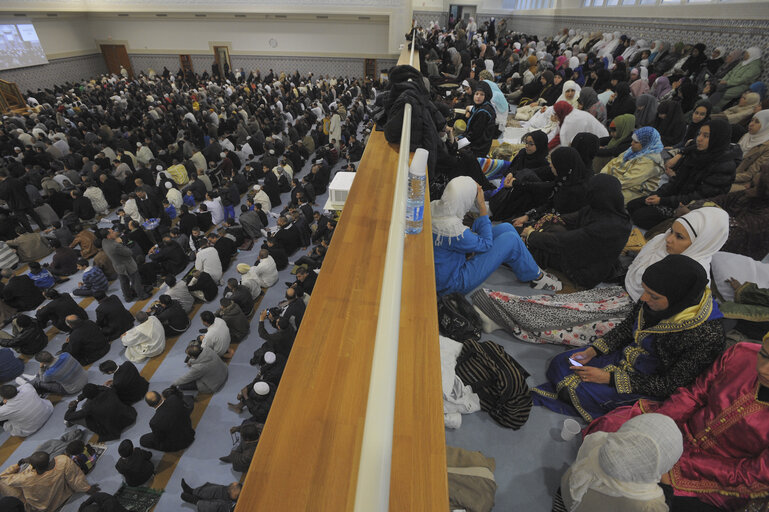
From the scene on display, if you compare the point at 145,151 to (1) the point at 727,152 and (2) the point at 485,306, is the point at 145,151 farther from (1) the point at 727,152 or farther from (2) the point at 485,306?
(1) the point at 727,152

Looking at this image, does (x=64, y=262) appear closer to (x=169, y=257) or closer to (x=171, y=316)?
(x=169, y=257)

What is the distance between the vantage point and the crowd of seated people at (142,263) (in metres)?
3.75

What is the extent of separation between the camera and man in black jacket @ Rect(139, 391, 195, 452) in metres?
3.58

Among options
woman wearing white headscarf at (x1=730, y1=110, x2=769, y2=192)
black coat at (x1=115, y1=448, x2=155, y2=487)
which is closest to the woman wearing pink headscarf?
woman wearing white headscarf at (x1=730, y1=110, x2=769, y2=192)

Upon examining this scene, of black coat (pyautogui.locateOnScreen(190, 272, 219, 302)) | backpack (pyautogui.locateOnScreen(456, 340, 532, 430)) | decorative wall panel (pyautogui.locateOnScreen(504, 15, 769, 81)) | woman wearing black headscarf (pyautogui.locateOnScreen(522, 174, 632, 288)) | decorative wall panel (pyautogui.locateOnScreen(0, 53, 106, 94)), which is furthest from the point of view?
decorative wall panel (pyautogui.locateOnScreen(0, 53, 106, 94))

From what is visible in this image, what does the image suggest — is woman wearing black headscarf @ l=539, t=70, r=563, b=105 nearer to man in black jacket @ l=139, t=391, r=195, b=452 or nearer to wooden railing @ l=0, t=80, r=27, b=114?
man in black jacket @ l=139, t=391, r=195, b=452

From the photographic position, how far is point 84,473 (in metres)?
3.63

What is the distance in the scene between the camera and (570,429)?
7.30 feet

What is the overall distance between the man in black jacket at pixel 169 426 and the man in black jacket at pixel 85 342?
1.66 meters

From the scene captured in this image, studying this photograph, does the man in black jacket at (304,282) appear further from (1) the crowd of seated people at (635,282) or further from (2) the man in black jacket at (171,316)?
(2) the man in black jacket at (171,316)

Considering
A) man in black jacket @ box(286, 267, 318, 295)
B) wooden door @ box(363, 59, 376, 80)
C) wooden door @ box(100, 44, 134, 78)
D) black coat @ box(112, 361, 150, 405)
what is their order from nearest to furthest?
black coat @ box(112, 361, 150, 405) → man in black jacket @ box(286, 267, 318, 295) → wooden door @ box(363, 59, 376, 80) → wooden door @ box(100, 44, 134, 78)

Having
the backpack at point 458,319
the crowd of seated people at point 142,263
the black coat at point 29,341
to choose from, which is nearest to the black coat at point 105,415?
the crowd of seated people at point 142,263

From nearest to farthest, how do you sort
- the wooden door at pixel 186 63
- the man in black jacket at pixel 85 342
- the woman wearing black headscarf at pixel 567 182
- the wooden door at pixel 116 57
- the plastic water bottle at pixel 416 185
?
the plastic water bottle at pixel 416 185
the woman wearing black headscarf at pixel 567 182
the man in black jacket at pixel 85 342
the wooden door at pixel 186 63
the wooden door at pixel 116 57

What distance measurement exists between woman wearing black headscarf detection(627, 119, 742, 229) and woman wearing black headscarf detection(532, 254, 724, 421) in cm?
245
